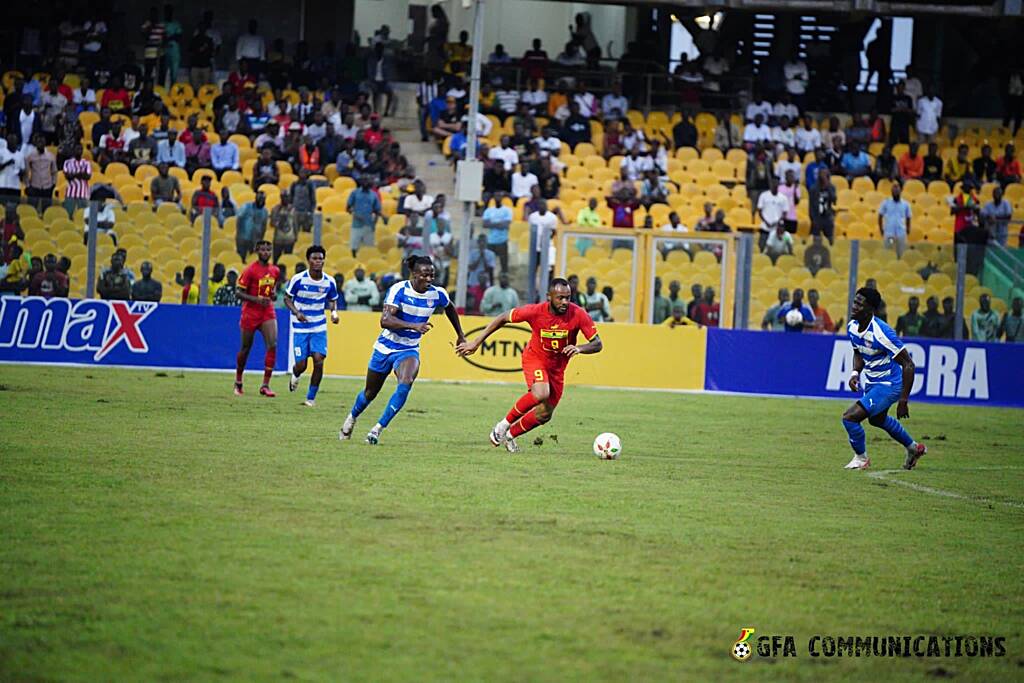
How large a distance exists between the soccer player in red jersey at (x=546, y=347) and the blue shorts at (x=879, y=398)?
290 centimetres

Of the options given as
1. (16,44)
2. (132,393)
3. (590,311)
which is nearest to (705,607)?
(132,393)

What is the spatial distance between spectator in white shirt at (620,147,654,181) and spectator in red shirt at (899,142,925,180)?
6.43 metres

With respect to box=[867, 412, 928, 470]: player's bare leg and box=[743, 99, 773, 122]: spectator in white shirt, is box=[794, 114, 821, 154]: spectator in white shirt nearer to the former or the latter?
box=[743, 99, 773, 122]: spectator in white shirt

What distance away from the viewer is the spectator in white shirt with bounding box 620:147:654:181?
32.1m

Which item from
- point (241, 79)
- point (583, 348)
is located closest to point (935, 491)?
point (583, 348)

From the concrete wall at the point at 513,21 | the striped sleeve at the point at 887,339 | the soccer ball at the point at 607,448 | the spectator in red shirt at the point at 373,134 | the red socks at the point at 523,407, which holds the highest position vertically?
the concrete wall at the point at 513,21

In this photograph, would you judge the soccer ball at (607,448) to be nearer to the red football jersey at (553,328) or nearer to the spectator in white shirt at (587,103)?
the red football jersey at (553,328)

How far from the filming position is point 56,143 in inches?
1221

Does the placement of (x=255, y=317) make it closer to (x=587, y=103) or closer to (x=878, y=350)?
(x=878, y=350)

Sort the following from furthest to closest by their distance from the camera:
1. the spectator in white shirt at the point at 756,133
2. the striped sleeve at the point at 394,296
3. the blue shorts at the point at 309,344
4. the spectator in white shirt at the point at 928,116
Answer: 1. the spectator in white shirt at the point at 928,116
2. the spectator in white shirt at the point at 756,133
3. the blue shorts at the point at 309,344
4. the striped sleeve at the point at 394,296

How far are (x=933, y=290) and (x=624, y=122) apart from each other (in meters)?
10.0

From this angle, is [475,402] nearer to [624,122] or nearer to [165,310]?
[165,310]

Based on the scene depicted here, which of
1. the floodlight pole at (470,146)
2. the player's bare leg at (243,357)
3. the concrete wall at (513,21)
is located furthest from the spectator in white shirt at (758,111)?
the player's bare leg at (243,357)

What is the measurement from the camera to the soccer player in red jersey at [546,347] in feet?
48.0
